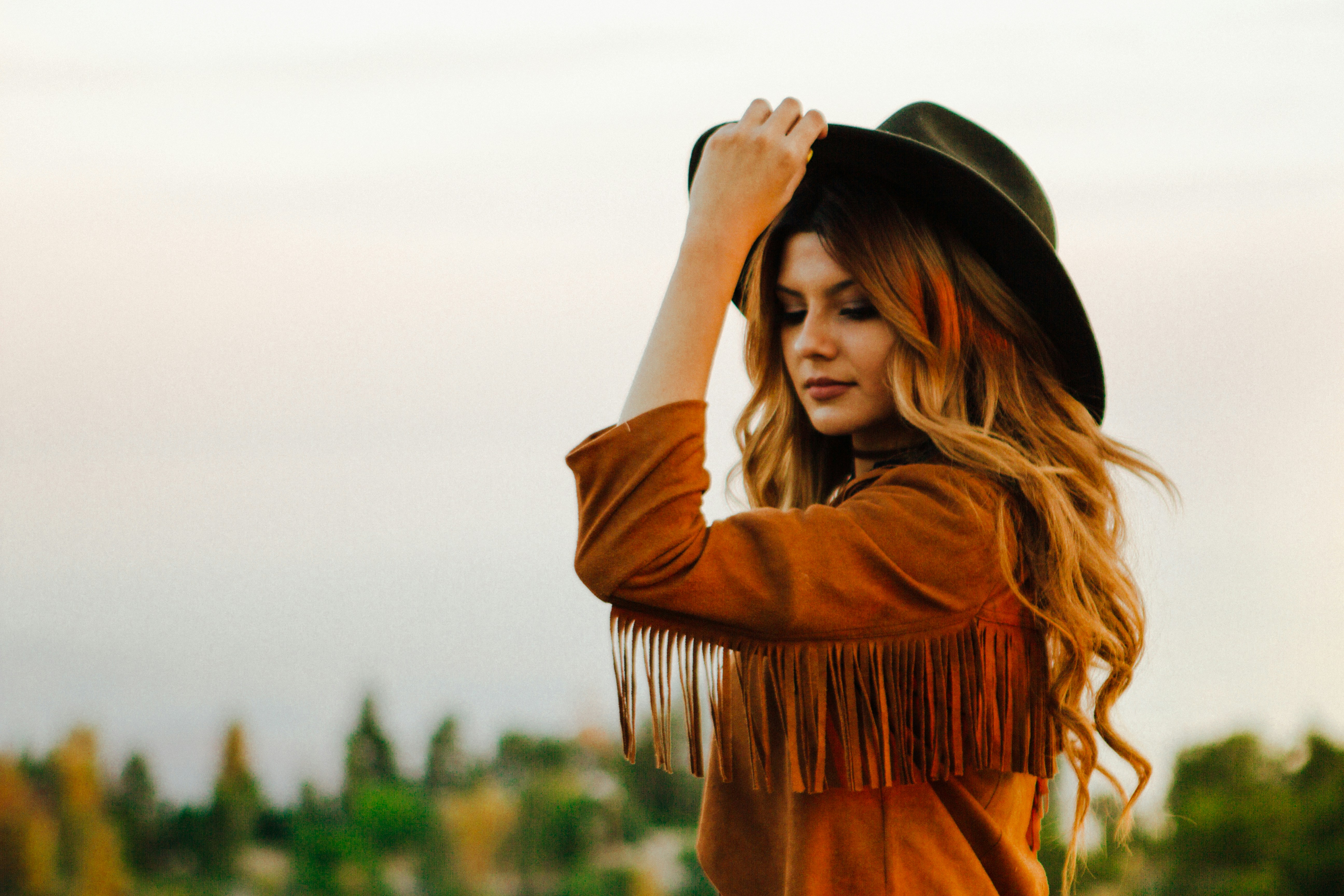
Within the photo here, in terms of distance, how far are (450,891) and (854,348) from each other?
21.3 metres

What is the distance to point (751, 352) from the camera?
1.69 meters

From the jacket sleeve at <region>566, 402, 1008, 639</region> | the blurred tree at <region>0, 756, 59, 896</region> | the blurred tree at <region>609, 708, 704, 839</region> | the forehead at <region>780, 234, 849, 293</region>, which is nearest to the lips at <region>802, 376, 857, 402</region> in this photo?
the forehead at <region>780, 234, 849, 293</region>

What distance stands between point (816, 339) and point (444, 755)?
15.9 metres

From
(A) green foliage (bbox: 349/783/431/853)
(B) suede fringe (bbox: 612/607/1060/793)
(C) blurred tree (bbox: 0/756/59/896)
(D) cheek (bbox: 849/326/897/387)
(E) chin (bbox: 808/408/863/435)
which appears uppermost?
(D) cheek (bbox: 849/326/897/387)

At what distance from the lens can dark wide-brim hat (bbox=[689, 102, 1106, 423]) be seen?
4.68 feet

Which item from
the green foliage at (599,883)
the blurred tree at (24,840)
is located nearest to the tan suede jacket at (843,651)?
the blurred tree at (24,840)

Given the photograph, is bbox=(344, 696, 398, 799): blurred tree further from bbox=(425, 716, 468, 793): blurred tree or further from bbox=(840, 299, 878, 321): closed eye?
bbox=(840, 299, 878, 321): closed eye

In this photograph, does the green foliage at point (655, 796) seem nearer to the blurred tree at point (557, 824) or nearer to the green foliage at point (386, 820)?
the blurred tree at point (557, 824)

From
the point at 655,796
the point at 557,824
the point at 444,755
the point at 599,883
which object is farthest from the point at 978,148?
the point at 599,883

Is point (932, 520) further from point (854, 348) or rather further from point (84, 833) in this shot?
point (84, 833)

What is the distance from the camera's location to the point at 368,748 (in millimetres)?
18281

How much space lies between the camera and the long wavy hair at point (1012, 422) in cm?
135

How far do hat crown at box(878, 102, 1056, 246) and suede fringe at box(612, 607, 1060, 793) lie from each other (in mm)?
556

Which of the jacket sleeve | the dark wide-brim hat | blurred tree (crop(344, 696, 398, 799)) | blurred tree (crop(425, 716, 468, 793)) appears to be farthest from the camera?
blurred tree (crop(344, 696, 398, 799))
